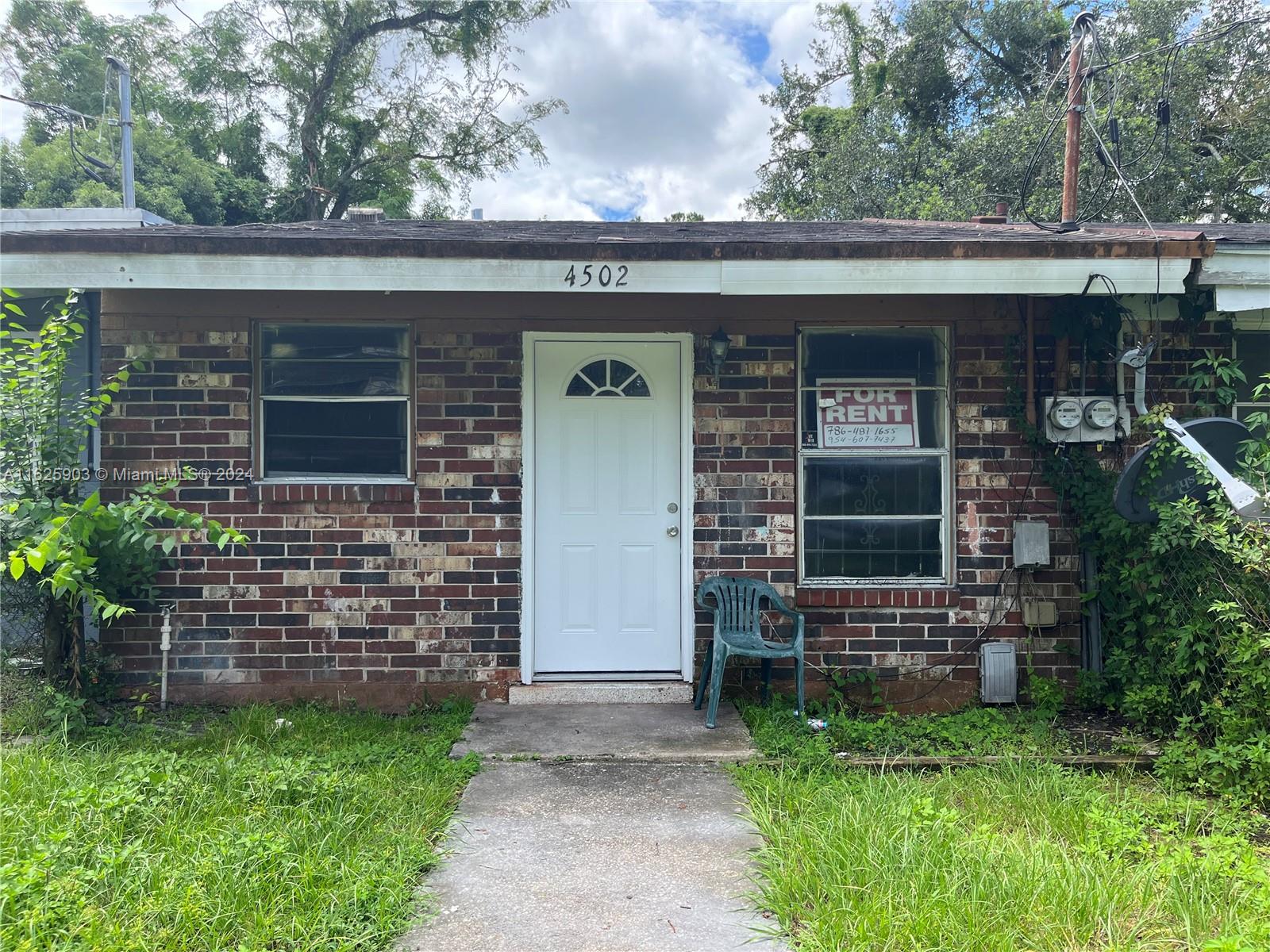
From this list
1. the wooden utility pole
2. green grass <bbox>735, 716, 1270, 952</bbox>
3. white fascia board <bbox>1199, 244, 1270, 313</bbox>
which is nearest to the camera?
green grass <bbox>735, 716, 1270, 952</bbox>

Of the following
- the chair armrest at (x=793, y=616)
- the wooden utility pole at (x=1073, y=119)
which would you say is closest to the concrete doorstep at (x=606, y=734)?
the chair armrest at (x=793, y=616)

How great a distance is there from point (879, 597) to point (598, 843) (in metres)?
2.65

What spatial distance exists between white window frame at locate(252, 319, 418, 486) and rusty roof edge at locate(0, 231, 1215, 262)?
33.1 inches

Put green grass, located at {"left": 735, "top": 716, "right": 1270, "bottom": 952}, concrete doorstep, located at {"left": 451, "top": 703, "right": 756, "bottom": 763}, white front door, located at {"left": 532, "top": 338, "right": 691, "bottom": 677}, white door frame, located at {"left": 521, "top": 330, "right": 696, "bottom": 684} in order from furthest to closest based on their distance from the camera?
white front door, located at {"left": 532, "top": 338, "right": 691, "bottom": 677}
white door frame, located at {"left": 521, "top": 330, "right": 696, "bottom": 684}
concrete doorstep, located at {"left": 451, "top": 703, "right": 756, "bottom": 763}
green grass, located at {"left": 735, "top": 716, "right": 1270, "bottom": 952}

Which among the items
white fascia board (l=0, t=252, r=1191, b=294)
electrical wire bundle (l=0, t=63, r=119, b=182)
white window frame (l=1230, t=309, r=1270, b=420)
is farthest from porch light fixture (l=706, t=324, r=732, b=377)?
electrical wire bundle (l=0, t=63, r=119, b=182)

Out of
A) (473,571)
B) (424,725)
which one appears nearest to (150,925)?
(424,725)

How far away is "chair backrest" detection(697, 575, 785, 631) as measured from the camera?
5.29m

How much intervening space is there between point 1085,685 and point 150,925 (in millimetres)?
4966

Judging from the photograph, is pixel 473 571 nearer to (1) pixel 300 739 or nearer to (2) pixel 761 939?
(1) pixel 300 739

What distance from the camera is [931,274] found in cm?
474

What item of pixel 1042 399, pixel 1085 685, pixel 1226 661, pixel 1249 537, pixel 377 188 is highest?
pixel 377 188

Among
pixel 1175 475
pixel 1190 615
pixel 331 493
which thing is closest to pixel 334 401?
pixel 331 493

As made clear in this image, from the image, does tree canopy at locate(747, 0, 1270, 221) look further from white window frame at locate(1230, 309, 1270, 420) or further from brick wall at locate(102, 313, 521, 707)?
brick wall at locate(102, 313, 521, 707)

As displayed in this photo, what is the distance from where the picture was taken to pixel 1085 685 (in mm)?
5309
